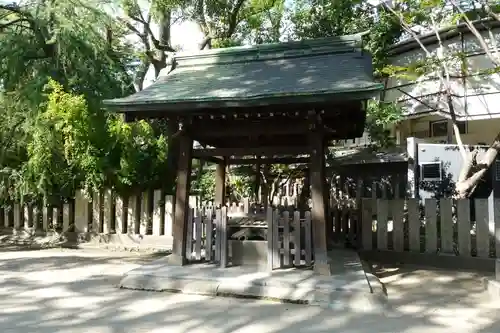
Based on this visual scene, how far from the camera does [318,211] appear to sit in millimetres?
6137

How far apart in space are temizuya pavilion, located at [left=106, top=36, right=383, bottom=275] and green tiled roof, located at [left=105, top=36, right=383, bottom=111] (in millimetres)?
13

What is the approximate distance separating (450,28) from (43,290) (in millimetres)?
12583

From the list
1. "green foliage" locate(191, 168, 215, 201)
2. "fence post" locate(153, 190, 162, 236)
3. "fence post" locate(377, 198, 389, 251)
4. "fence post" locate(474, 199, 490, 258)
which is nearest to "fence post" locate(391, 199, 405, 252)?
"fence post" locate(377, 198, 389, 251)

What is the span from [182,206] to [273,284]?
2.06 metres

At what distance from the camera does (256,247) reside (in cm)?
677

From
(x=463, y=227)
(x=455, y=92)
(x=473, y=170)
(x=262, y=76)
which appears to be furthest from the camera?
(x=455, y=92)

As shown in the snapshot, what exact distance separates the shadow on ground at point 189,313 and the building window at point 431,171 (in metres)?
5.58

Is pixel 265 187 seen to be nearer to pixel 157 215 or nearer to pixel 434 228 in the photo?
pixel 157 215

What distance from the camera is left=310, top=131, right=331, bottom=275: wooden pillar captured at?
20.0ft

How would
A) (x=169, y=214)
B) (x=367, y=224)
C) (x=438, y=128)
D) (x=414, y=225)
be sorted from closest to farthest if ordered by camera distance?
(x=414, y=225)
(x=367, y=224)
(x=169, y=214)
(x=438, y=128)

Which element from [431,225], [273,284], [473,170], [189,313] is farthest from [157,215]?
[473,170]

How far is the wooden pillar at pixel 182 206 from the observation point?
6.77m

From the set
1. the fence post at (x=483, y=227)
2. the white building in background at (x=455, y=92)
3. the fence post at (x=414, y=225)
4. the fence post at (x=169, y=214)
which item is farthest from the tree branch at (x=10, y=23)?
the white building in background at (x=455, y=92)

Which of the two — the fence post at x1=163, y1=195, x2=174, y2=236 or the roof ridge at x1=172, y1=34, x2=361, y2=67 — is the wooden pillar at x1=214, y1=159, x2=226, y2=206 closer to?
the fence post at x1=163, y1=195, x2=174, y2=236
